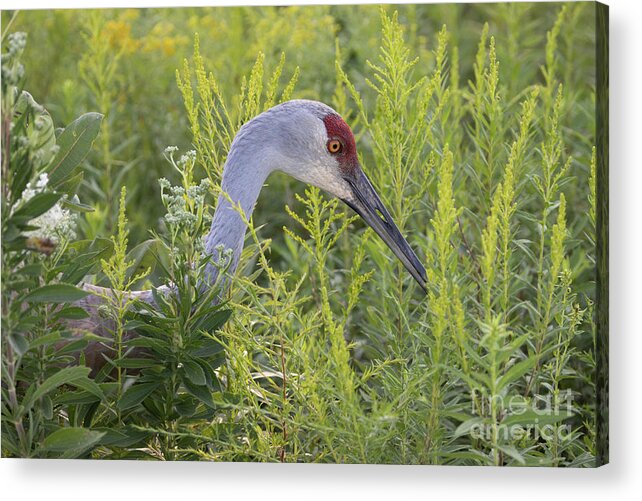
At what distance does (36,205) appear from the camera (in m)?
3.20

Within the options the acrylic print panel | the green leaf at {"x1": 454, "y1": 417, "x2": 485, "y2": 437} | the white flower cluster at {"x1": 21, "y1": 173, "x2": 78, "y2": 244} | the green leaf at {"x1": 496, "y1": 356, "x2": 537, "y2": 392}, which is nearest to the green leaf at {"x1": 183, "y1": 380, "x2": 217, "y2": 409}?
the acrylic print panel

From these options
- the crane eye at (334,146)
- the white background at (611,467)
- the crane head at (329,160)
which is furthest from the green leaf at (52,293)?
the crane eye at (334,146)

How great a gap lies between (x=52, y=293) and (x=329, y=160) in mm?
926

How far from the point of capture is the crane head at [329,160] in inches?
141

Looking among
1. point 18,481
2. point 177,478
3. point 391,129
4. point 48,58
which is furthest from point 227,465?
point 48,58

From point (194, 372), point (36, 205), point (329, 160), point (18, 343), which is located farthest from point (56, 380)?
point (329, 160)

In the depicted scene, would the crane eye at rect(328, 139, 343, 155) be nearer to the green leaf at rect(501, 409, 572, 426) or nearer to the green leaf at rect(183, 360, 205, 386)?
the green leaf at rect(183, 360, 205, 386)

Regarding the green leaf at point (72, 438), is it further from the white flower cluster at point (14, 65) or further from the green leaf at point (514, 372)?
the green leaf at point (514, 372)

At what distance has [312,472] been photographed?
3498mm

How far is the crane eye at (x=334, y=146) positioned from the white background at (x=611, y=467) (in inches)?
31.1

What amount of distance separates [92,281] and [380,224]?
2.94 feet

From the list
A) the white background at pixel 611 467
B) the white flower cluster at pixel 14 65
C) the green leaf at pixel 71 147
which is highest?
the white flower cluster at pixel 14 65

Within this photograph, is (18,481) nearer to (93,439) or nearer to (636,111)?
(93,439)

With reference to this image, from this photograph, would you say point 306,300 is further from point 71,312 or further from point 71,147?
point 71,147
